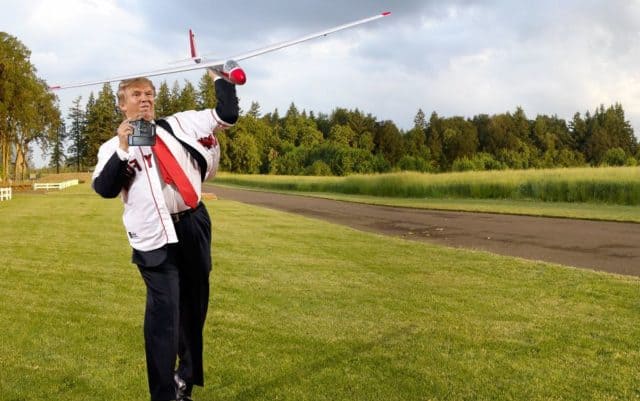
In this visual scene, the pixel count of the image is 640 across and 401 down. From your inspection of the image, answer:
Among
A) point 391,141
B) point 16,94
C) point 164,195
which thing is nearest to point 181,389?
point 164,195

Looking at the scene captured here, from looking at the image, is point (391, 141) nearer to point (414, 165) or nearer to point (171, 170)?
point (414, 165)

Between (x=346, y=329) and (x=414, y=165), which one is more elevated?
(x=414, y=165)

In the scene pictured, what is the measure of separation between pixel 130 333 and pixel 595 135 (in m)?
75.9

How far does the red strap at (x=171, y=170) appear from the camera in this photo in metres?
3.47

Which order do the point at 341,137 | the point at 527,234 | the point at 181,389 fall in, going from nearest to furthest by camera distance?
the point at 181,389
the point at 527,234
the point at 341,137

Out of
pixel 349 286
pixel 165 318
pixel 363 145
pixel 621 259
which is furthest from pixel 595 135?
pixel 165 318

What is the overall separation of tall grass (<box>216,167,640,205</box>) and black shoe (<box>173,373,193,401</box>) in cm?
2648

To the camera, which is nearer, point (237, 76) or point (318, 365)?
point (237, 76)

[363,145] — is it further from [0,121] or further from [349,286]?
[349,286]

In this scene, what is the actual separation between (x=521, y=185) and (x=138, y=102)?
3088cm

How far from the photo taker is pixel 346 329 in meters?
6.07

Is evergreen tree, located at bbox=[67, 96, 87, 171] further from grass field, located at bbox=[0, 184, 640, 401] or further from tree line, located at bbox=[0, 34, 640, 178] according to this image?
grass field, located at bbox=[0, 184, 640, 401]

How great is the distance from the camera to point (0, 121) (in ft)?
174

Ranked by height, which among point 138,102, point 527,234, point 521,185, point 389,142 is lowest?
point 527,234
